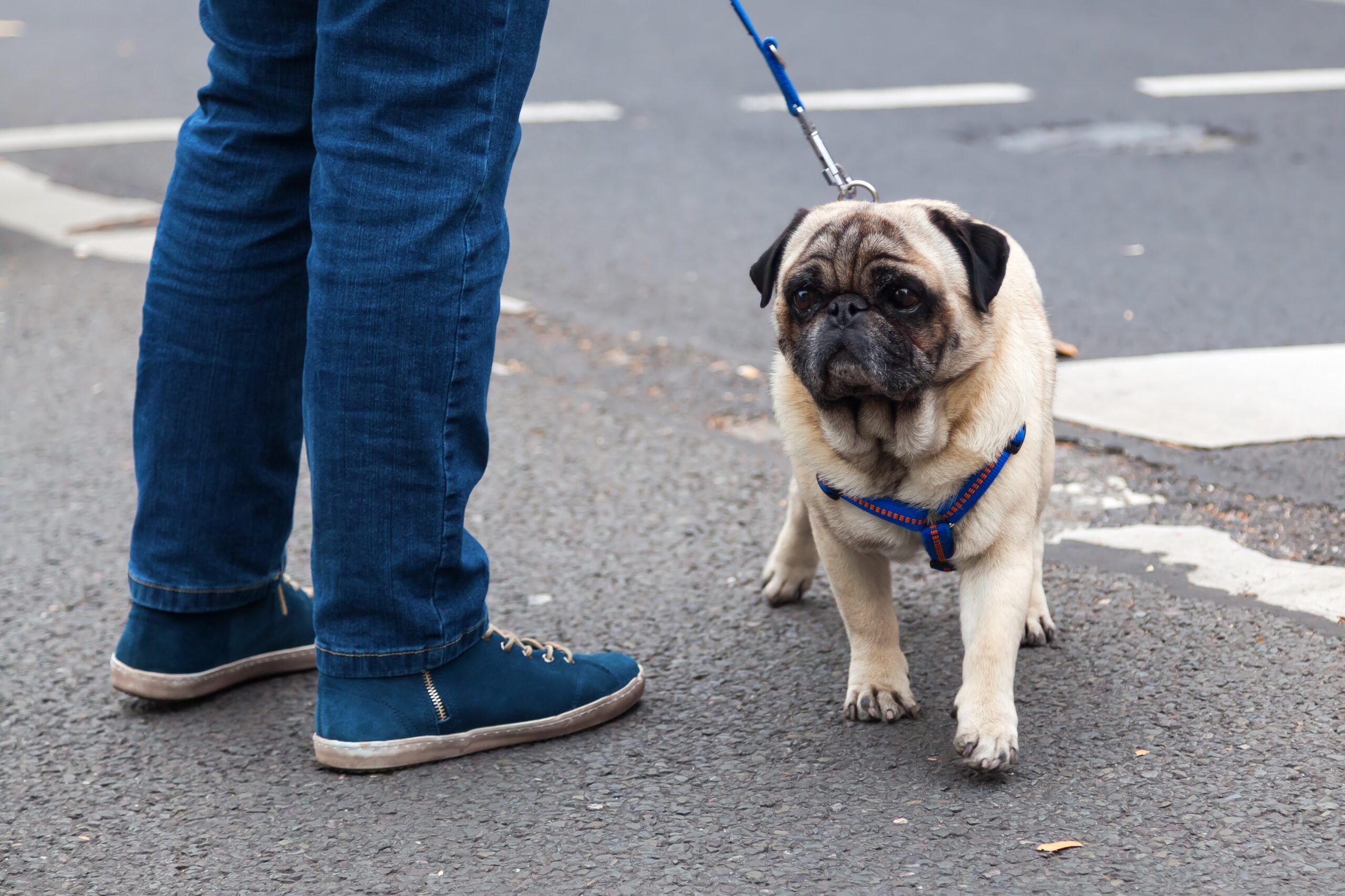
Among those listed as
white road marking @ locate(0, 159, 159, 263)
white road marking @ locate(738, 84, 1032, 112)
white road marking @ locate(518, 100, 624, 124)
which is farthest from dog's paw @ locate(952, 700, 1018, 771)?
white road marking @ locate(518, 100, 624, 124)

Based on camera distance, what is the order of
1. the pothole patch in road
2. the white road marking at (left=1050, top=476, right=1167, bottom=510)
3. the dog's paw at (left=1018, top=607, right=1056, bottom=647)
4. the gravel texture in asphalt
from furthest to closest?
the pothole patch in road < the white road marking at (left=1050, top=476, right=1167, bottom=510) < the dog's paw at (left=1018, top=607, right=1056, bottom=647) < the gravel texture in asphalt

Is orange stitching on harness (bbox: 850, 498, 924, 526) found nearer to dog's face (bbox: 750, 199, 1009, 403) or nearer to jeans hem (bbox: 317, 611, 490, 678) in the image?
dog's face (bbox: 750, 199, 1009, 403)

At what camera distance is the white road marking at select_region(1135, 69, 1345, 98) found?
7480 mm

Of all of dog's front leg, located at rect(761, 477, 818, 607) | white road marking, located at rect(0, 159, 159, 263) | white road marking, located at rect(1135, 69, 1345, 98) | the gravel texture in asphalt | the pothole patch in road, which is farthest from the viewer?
white road marking, located at rect(1135, 69, 1345, 98)

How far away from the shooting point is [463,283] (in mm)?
2215

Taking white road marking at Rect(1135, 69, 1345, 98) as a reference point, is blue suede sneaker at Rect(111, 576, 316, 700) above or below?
below

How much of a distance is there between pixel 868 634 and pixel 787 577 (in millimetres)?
447

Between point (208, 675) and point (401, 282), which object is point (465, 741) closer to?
point (208, 675)

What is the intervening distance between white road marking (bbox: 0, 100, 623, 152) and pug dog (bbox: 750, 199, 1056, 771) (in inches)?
215

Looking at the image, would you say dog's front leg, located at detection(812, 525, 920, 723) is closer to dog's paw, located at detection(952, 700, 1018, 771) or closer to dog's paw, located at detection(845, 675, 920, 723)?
dog's paw, located at detection(845, 675, 920, 723)

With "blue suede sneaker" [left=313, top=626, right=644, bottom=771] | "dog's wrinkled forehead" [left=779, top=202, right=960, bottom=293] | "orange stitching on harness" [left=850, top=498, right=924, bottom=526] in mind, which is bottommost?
"blue suede sneaker" [left=313, top=626, right=644, bottom=771]

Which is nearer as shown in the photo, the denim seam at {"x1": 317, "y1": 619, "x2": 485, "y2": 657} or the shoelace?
the denim seam at {"x1": 317, "y1": 619, "x2": 485, "y2": 657}

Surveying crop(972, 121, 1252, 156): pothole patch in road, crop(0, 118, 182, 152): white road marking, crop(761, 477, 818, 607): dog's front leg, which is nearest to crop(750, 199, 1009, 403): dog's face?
crop(761, 477, 818, 607): dog's front leg

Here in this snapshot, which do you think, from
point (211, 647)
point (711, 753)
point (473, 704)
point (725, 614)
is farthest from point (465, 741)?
point (725, 614)
